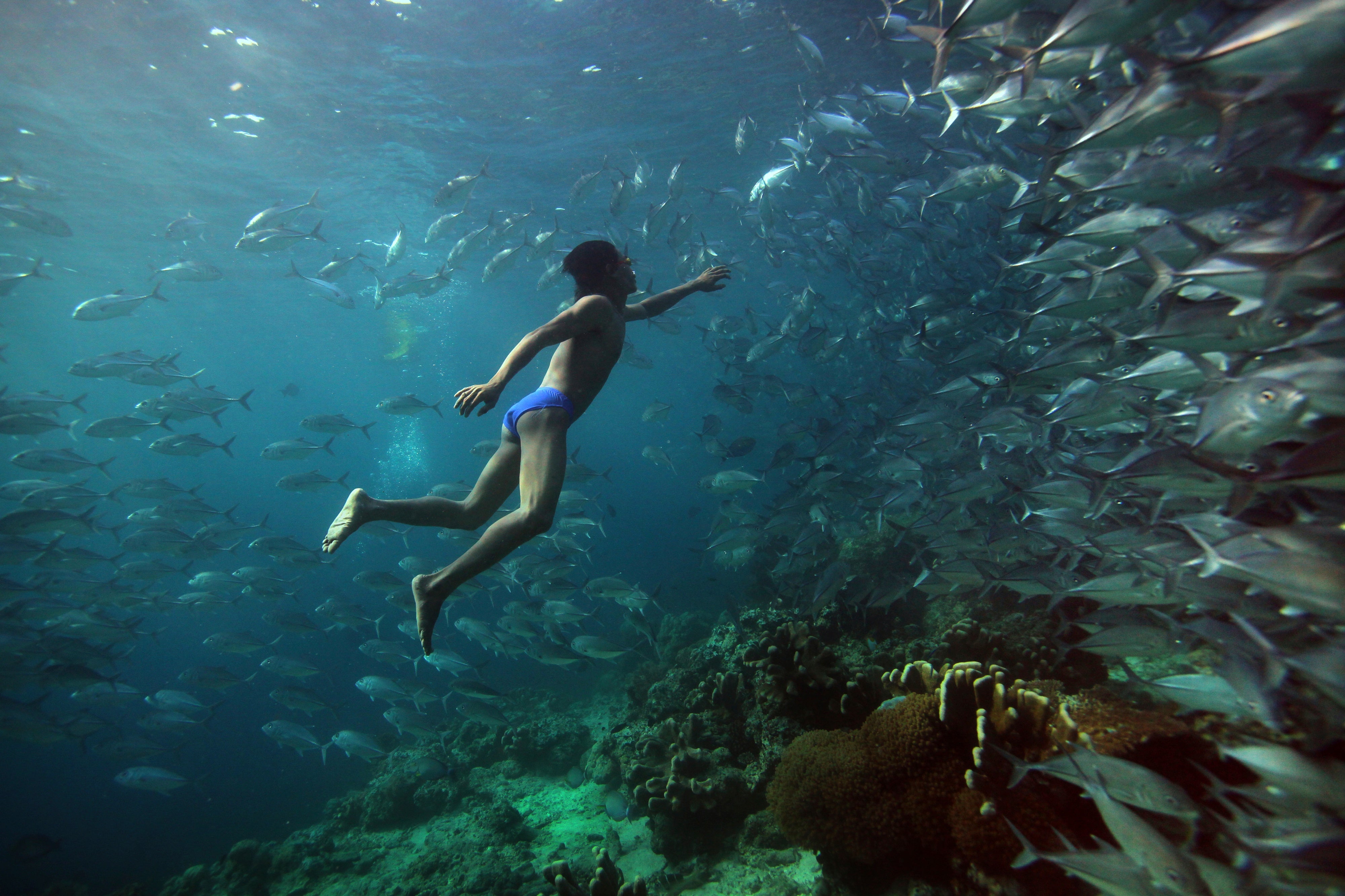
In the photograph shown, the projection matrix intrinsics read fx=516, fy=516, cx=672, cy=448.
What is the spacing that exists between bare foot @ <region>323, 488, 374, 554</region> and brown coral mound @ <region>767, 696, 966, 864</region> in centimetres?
350

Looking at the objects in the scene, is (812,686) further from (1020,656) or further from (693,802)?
(1020,656)

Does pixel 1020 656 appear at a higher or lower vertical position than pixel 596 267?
lower

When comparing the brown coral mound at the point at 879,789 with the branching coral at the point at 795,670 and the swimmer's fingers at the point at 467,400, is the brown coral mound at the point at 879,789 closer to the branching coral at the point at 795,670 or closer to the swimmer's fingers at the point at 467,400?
the branching coral at the point at 795,670

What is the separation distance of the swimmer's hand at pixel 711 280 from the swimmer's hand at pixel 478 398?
2.67 meters

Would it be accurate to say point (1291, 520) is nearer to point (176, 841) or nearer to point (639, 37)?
point (639, 37)

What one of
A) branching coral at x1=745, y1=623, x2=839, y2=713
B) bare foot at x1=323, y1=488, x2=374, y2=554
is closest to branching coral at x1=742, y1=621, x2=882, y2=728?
branching coral at x1=745, y1=623, x2=839, y2=713

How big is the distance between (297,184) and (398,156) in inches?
191

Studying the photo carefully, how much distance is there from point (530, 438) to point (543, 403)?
307 millimetres

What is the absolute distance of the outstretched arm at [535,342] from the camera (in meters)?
3.47

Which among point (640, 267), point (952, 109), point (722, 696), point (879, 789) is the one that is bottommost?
point (722, 696)

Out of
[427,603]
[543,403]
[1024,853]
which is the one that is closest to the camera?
[1024,853]

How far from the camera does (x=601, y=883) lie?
145 inches

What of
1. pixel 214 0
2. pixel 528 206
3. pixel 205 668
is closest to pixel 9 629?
pixel 205 668

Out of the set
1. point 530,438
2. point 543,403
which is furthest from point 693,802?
point 543,403
